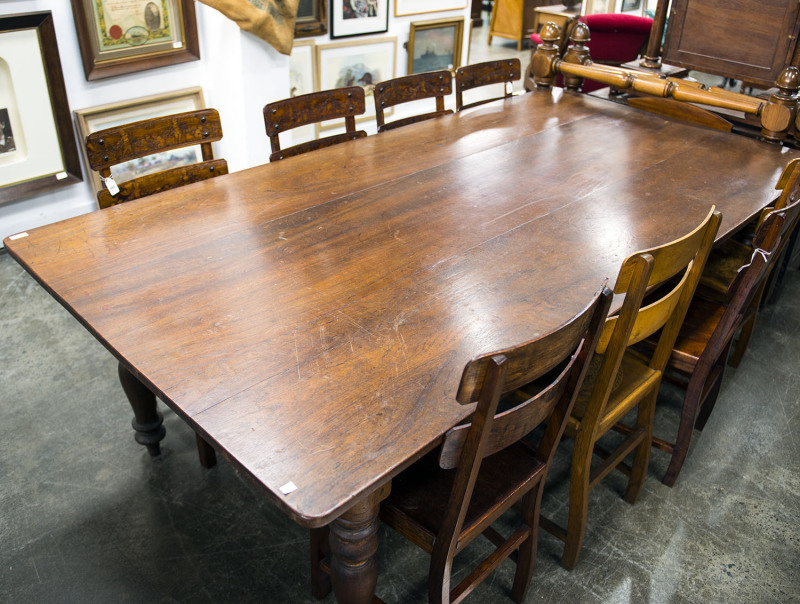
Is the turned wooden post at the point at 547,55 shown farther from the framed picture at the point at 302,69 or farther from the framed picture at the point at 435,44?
the framed picture at the point at 435,44

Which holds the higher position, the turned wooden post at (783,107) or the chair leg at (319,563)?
the turned wooden post at (783,107)

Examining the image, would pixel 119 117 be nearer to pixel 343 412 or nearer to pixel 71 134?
pixel 71 134

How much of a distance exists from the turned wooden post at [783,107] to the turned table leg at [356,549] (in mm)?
2287

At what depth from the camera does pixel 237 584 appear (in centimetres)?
190

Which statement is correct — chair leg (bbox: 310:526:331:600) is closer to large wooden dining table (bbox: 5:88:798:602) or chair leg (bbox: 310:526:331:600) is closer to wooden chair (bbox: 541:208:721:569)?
large wooden dining table (bbox: 5:88:798:602)

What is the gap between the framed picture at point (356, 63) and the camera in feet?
14.8

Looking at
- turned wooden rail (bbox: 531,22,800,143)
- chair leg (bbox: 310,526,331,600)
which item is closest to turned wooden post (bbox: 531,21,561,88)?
turned wooden rail (bbox: 531,22,800,143)

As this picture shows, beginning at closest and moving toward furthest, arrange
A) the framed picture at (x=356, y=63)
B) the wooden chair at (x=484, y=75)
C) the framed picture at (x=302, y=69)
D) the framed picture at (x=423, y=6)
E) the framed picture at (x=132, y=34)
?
the wooden chair at (x=484, y=75) → the framed picture at (x=132, y=34) → the framed picture at (x=302, y=69) → the framed picture at (x=356, y=63) → the framed picture at (x=423, y=6)

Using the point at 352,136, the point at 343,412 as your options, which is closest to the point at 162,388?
the point at 343,412

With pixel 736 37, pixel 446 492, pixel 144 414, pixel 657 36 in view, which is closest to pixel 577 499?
pixel 446 492

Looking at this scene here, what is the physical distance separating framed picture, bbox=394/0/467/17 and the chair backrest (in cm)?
→ 359

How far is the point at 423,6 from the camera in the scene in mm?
4918

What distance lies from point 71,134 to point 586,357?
9.73 ft

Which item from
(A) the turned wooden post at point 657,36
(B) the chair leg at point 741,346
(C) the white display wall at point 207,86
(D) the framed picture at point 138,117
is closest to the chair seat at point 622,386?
(B) the chair leg at point 741,346
